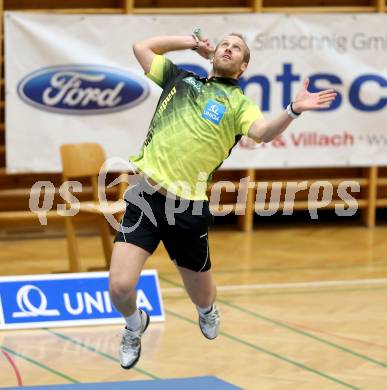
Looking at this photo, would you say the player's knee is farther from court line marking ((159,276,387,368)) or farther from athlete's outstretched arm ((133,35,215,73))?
court line marking ((159,276,387,368))

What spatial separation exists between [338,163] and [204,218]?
18.8ft

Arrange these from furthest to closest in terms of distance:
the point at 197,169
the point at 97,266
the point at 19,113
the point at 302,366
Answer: the point at 19,113 < the point at 97,266 < the point at 302,366 < the point at 197,169

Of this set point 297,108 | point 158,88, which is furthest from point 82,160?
point 297,108

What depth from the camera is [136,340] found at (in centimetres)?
617

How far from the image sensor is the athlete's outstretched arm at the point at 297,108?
17.4ft

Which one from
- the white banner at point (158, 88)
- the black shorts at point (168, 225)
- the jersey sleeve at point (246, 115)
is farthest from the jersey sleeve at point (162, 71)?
the white banner at point (158, 88)

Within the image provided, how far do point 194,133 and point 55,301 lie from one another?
274 cm

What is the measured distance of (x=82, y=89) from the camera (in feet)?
35.5

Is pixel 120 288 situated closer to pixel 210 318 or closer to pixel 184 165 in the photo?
pixel 184 165

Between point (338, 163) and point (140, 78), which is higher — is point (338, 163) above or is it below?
below

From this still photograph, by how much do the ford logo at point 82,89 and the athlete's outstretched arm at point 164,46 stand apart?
464 centimetres

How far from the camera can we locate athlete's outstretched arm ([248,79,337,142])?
5.30 meters

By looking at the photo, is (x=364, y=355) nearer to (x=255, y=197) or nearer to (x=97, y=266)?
(x=97, y=266)

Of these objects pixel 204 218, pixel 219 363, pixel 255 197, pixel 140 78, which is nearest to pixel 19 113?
pixel 140 78
